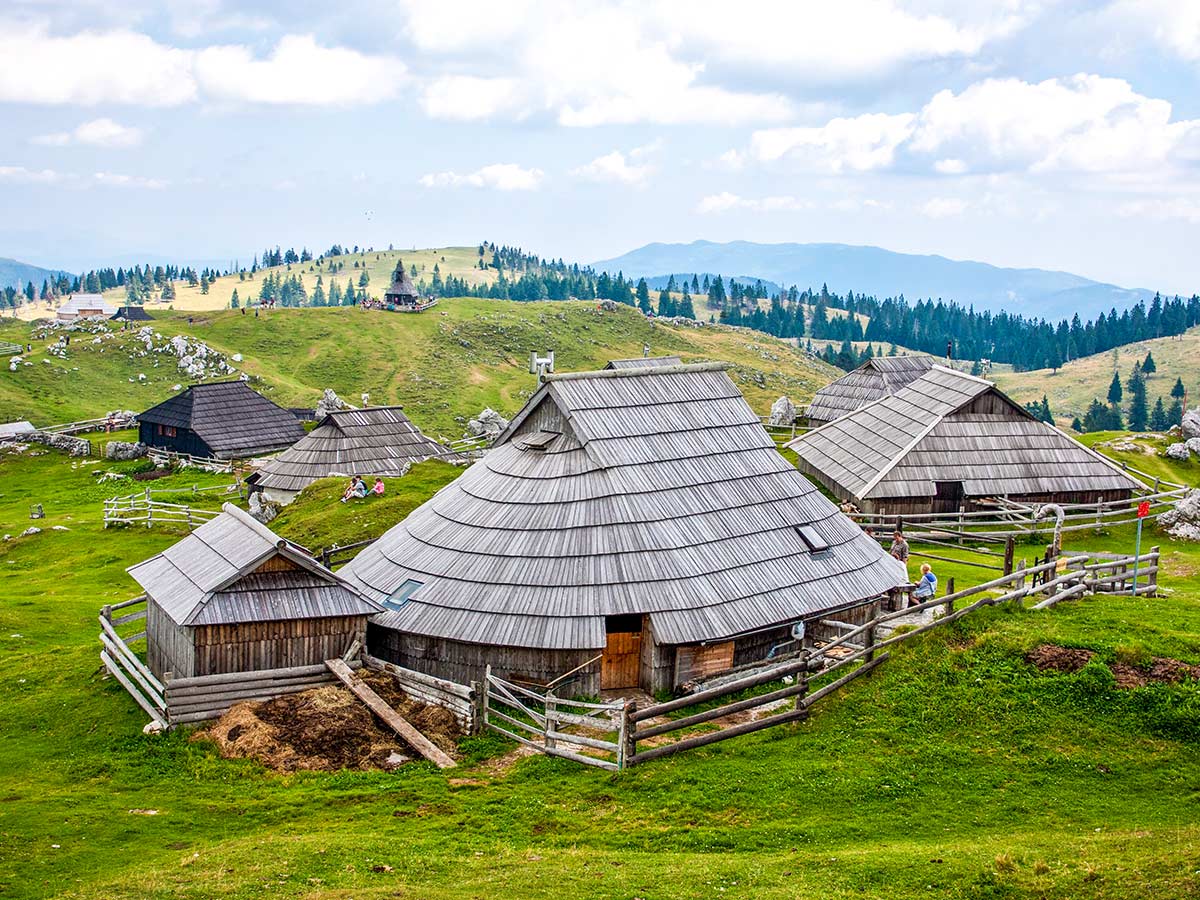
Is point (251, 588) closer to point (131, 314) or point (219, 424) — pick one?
point (219, 424)

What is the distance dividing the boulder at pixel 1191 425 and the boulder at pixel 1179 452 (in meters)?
3.89

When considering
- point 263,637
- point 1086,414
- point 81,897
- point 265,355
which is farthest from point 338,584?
point 1086,414

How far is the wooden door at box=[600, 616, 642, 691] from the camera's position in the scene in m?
24.5

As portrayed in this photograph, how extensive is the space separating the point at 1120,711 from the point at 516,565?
1321 centimetres

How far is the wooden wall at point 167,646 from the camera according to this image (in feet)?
74.4

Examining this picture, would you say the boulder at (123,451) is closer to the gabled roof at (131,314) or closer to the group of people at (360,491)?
the group of people at (360,491)

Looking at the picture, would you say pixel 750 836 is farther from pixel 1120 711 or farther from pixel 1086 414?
pixel 1086 414

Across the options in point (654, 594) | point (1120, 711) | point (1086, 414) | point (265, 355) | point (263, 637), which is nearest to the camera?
point (1120, 711)

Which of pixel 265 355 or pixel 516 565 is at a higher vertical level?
pixel 265 355

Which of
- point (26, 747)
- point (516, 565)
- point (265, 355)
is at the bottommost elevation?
point (26, 747)

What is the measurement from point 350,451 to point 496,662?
119 feet

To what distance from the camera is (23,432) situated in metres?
79.5

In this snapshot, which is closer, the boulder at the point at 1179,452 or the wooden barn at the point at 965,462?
the wooden barn at the point at 965,462

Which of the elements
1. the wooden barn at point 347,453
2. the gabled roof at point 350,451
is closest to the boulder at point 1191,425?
the wooden barn at point 347,453
